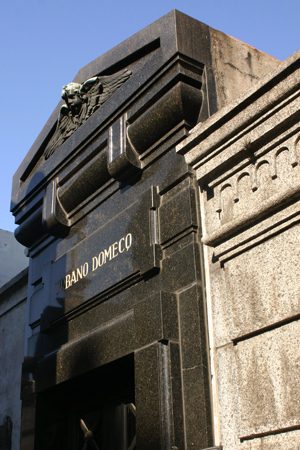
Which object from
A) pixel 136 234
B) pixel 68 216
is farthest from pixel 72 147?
pixel 136 234

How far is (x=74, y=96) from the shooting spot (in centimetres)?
881

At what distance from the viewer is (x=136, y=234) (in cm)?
670

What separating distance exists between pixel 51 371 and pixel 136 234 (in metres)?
2.25

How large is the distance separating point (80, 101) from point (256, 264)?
4601mm

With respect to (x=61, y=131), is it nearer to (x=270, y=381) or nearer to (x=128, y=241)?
(x=128, y=241)

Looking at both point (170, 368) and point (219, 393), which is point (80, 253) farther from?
point (219, 393)

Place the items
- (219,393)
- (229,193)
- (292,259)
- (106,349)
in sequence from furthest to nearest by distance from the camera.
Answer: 1. (106,349)
2. (229,193)
3. (219,393)
4. (292,259)

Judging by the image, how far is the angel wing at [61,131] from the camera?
8.94m

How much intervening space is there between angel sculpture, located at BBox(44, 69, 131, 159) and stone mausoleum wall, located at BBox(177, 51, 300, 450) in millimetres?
2670

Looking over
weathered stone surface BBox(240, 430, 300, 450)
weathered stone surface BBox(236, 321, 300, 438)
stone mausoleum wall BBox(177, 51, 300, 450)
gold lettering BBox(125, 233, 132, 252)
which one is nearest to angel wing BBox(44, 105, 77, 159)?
gold lettering BBox(125, 233, 132, 252)

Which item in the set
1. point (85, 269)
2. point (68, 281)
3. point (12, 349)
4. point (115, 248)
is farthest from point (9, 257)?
point (115, 248)

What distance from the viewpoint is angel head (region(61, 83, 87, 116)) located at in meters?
8.74

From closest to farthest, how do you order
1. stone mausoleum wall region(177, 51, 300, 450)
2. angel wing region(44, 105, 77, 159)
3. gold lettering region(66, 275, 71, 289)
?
stone mausoleum wall region(177, 51, 300, 450) → gold lettering region(66, 275, 71, 289) → angel wing region(44, 105, 77, 159)

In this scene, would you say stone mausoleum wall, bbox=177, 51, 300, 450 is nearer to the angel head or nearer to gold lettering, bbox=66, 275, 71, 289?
gold lettering, bbox=66, 275, 71, 289
